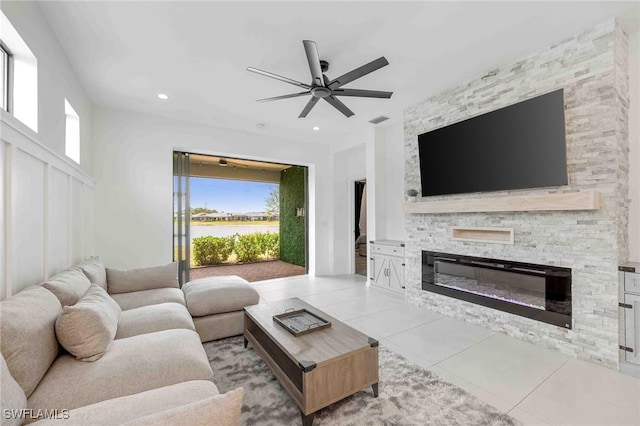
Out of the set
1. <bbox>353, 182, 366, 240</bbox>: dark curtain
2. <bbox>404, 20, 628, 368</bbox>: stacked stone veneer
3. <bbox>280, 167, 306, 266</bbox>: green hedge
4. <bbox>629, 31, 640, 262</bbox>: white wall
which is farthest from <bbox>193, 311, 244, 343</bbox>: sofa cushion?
<bbox>353, 182, 366, 240</bbox>: dark curtain

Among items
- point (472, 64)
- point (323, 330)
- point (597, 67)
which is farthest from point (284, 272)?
point (597, 67)

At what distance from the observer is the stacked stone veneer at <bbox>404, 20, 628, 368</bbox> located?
7.59 ft

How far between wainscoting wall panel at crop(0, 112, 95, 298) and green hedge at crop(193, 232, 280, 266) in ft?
15.2

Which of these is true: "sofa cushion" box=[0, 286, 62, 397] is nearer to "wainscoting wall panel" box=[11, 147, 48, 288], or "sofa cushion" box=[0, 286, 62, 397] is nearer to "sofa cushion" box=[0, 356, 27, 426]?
"sofa cushion" box=[0, 356, 27, 426]

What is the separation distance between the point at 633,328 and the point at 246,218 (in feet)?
25.4

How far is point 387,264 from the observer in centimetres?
463

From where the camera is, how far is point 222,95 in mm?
3750

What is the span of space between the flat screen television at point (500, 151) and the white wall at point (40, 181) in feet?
13.1

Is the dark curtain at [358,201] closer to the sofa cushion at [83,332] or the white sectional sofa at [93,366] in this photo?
the white sectional sofa at [93,366]

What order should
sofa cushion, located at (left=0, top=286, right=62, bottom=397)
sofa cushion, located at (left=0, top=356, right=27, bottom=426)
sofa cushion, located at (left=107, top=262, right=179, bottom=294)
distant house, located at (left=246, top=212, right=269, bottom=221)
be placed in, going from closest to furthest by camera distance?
1. sofa cushion, located at (left=0, top=356, right=27, bottom=426)
2. sofa cushion, located at (left=0, top=286, right=62, bottom=397)
3. sofa cushion, located at (left=107, top=262, right=179, bottom=294)
4. distant house, located at (left=246, top=212, right=269, bottom=221)

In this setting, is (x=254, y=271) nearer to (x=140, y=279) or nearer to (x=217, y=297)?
(x=140, y=279)

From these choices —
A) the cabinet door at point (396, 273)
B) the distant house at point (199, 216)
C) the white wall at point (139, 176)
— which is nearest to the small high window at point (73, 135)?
the white wall at point (139, 176)

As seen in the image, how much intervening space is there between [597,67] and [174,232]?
18.7 ft

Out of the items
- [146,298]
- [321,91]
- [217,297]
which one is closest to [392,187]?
[321,91]
